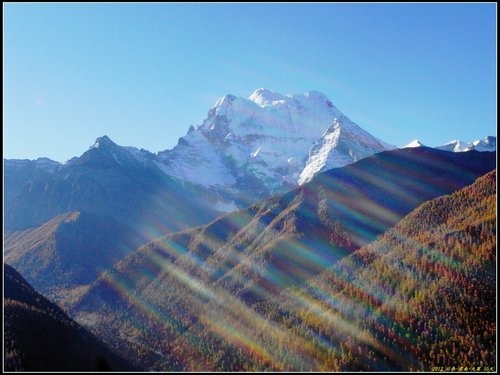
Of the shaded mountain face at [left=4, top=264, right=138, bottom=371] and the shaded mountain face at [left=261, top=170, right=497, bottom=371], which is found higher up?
the shaded mountain face at [left=261, top=170, right=497, bottom=371]

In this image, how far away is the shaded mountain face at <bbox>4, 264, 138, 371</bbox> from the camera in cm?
13762

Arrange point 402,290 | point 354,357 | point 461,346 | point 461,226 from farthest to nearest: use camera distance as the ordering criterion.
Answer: point 461,226 < point 402,290 < point 354,357 < point 461,346

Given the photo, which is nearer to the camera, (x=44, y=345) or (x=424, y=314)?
(x=44, y=345)

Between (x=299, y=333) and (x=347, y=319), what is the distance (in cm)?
1926

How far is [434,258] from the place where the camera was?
18088cm

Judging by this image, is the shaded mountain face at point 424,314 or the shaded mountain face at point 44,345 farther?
the shaded mountain face at point 424,314

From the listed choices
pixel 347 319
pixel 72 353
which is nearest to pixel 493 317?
pixel 347 319

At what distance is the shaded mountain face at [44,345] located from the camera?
137625 millimetres

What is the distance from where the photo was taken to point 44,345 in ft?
495

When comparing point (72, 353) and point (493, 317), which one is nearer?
point (493, 317)

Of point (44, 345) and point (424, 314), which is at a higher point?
point (424, 314)

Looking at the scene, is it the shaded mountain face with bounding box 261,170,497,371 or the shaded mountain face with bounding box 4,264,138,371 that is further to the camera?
the shaded mountain face with bounding box 261,170,497,371

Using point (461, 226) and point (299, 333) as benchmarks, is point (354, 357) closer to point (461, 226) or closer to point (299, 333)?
point (299, 333)

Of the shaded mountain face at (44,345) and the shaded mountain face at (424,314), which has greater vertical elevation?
the shaded mountain face at (424,314)
